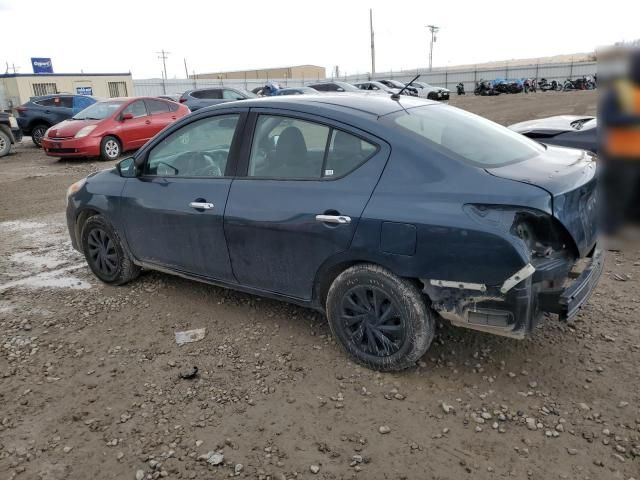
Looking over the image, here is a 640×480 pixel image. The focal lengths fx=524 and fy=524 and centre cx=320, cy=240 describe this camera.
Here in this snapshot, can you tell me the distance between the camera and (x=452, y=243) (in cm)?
266

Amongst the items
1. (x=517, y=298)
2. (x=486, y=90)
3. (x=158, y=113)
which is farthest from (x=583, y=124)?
(x=486, y=90)

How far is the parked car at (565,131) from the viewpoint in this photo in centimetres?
527

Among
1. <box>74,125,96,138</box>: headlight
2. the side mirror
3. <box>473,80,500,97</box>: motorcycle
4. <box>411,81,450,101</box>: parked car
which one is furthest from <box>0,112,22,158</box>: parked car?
<box>473,80,500,97</box>: motorcycle

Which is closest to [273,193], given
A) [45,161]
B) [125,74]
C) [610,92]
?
[610,92]

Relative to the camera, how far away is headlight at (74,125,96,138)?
12.0 metres

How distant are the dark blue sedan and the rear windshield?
16mm

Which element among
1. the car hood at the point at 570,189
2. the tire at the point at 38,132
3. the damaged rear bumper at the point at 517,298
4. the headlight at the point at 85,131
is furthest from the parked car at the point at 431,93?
the damaged rear bumper at the point at 517,298

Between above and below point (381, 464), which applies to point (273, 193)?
above

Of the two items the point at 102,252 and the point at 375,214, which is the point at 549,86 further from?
the point at 375,214

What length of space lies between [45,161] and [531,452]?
14.0 metres

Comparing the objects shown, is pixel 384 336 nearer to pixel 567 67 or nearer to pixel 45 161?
pixel 45 161

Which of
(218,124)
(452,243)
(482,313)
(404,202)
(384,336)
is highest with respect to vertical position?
(218,124)

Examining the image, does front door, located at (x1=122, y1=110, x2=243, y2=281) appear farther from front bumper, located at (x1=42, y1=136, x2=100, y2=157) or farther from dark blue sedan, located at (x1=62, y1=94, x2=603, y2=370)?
front bumper, located at (x1=42, y1=136, x2=100, y2=157)

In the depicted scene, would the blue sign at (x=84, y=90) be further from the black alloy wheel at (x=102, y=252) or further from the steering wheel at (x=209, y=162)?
the steering wheel at (x=209, y=162)
